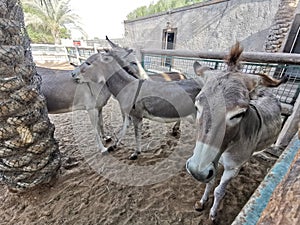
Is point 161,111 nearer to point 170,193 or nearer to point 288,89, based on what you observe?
point 170,193

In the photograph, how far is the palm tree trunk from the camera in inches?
55.7

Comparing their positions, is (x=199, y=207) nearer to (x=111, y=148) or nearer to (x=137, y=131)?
(x=137, y=131)

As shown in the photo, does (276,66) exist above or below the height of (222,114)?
above

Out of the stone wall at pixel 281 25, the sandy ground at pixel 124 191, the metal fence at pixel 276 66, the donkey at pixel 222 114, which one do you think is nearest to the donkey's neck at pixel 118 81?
the sandy ground at pixel 124 191

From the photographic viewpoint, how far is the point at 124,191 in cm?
189

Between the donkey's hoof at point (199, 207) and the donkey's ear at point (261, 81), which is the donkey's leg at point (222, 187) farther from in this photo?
the donkey's ear at point (261, 81)

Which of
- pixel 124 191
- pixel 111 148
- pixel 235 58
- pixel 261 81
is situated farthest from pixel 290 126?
pixel 111 148

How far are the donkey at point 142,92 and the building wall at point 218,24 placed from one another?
3038 millimetres

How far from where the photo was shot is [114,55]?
7.92ft

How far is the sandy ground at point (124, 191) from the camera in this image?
1.60 m

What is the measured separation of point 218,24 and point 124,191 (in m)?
6.94

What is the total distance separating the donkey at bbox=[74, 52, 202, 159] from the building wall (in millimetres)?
3038

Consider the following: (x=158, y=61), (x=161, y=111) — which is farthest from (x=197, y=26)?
(x=161, y=111)

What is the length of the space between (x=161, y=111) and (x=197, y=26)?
21.4ft
